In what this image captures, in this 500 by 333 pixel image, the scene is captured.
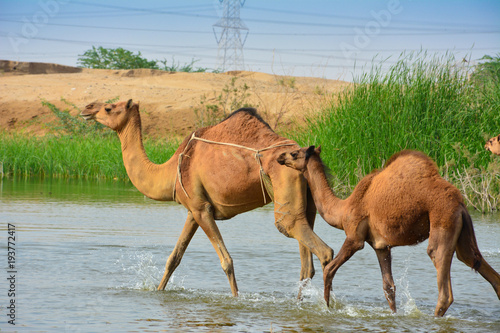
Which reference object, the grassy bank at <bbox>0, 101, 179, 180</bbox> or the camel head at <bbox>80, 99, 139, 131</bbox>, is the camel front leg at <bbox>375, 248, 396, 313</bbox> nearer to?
the camel head at <bbox>80, 99, 139, 131</bbox>

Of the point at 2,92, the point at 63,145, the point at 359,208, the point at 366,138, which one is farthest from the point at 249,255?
the point at 2,92

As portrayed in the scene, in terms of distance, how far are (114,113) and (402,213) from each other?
3.52 meters

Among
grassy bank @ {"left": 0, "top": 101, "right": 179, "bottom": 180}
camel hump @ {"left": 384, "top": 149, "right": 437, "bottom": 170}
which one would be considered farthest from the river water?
grassy bank @ {"left": 0, "top": 101, "right": 179, "bottom": 180}

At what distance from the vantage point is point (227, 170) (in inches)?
264

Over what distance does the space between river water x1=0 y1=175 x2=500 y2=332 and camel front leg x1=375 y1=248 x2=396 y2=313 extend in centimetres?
19

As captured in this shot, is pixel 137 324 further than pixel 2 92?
No

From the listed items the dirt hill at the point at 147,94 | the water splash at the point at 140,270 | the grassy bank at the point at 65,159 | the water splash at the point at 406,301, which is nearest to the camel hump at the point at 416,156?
the water splash at the point at 406,301

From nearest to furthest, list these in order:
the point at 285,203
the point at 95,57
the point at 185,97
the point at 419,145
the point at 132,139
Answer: the point at 285,203 < the point at 132,139 < the point at 419,145 < the point at 185,97 < the point at 95,57

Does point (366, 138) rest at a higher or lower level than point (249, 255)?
higher

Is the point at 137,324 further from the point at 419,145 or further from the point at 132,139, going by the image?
the point at 419,145

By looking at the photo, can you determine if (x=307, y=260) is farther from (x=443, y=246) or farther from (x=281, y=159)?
(x=443, y=246)

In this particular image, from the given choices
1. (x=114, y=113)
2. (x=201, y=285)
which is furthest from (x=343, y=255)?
(x=114, y=113)

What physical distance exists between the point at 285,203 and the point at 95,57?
49783 millimetres

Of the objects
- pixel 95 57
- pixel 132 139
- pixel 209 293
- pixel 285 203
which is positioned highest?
pixel 95 57
